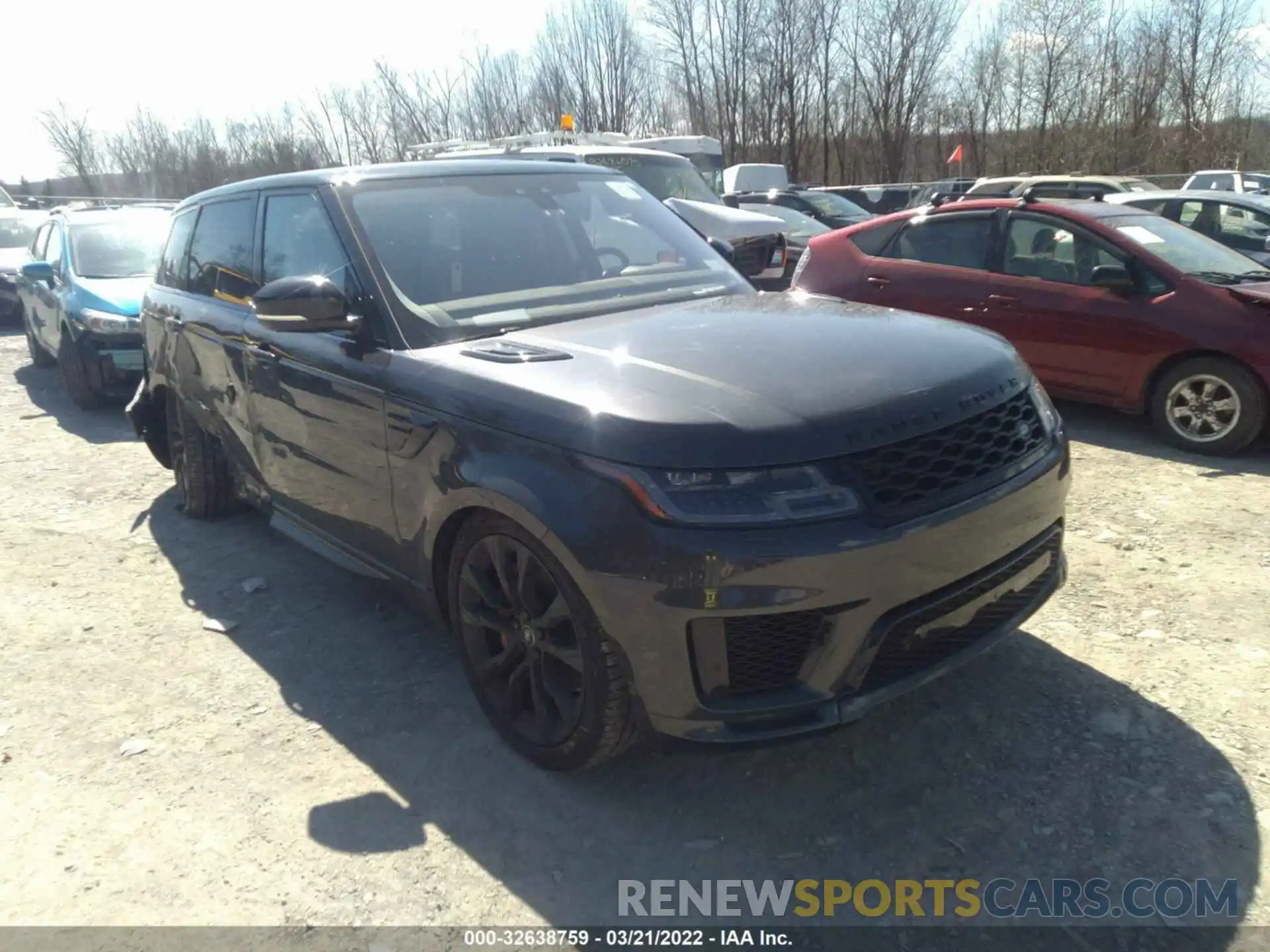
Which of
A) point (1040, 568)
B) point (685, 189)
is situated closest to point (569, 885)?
point (1040, 568)

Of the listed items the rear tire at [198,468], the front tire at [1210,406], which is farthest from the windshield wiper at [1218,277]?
the rear tire at [198,468]

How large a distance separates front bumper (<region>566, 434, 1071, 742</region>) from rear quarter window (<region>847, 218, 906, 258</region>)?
539cm

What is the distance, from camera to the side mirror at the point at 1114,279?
6.12 m

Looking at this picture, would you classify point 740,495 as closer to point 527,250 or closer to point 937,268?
point 527,250

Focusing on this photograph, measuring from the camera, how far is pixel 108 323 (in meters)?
8.23

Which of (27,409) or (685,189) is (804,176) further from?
(27,409)

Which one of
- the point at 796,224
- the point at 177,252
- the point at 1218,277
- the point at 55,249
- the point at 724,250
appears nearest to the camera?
the point at 724,250

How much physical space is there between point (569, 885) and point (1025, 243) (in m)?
5.87

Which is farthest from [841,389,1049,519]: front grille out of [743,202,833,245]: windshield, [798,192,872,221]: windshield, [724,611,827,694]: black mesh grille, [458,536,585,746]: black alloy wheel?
[798,192,872,221]: windshield

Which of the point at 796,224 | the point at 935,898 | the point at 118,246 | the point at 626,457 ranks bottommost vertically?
the point at 935,898

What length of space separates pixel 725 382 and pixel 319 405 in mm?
1745

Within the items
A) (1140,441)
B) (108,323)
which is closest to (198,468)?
(108,323)

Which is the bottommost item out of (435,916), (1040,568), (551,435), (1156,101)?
(435,916)

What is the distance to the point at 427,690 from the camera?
3510 millimetres
